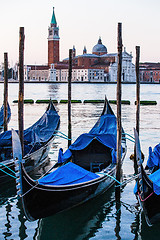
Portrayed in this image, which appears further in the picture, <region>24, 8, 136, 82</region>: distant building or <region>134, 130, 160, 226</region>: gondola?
<region>24, 8, 136, 82</region>: distant building

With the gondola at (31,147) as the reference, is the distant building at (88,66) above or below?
above

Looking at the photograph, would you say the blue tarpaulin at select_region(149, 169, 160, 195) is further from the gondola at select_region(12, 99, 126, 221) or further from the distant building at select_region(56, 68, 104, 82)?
the distant building at select_region(56, 68, 104, 82)

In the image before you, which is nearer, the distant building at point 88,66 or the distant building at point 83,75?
the distant building at point 88,66

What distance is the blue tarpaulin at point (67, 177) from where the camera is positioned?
497 cm

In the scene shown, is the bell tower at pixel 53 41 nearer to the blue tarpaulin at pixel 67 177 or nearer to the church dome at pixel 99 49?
the church dome at pixel 99 49

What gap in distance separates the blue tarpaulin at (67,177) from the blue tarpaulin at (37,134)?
7.11 feet

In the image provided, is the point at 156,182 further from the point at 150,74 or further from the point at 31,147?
the point at 150,74

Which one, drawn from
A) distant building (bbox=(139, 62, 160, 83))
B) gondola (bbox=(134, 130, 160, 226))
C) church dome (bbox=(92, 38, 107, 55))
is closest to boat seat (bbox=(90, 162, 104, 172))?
gondola (bbox=(134, 130, 160, 226))

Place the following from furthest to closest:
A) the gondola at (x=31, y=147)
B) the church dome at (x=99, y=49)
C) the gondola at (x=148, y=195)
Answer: the church dome at (x=99, y=49) → the gondola at (x=31, y=147) → the gondola at (x=148, y=195)

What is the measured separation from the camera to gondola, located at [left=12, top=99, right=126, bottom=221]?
4594 millimetres

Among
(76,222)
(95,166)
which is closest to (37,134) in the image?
(95,166)

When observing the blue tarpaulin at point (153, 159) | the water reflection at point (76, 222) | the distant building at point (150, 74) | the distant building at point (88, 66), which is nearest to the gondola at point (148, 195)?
the water reflection at point (76, 222)

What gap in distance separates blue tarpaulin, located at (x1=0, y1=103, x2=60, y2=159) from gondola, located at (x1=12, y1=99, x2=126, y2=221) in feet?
3.77

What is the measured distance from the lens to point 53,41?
291 ft
